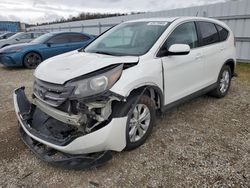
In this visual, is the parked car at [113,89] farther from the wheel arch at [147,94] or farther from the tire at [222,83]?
the tire at [222,83]

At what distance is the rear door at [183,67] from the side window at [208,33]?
22cm

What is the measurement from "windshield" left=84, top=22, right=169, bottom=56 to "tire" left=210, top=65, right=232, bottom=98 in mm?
1903

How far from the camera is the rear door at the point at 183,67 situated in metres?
3.22

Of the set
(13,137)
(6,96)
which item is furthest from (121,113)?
(6,96)

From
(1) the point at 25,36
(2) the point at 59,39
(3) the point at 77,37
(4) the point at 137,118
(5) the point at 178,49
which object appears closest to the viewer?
(4) the point at 137,118

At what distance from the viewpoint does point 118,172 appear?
252 cm

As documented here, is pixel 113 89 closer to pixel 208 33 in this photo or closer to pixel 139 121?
pixel 139 121

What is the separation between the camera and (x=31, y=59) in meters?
8.66

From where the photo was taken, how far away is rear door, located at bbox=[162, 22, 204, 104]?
322 centimetres

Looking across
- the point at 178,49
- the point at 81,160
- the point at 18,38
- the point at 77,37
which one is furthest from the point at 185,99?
the point at 18,38

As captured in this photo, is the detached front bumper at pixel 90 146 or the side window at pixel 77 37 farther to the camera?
the side window at pixel 77 37

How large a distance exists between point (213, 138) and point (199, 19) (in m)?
2.16

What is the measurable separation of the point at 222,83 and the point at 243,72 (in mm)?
3031

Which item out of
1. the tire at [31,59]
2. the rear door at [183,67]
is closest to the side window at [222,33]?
the rear door at [183,67]
